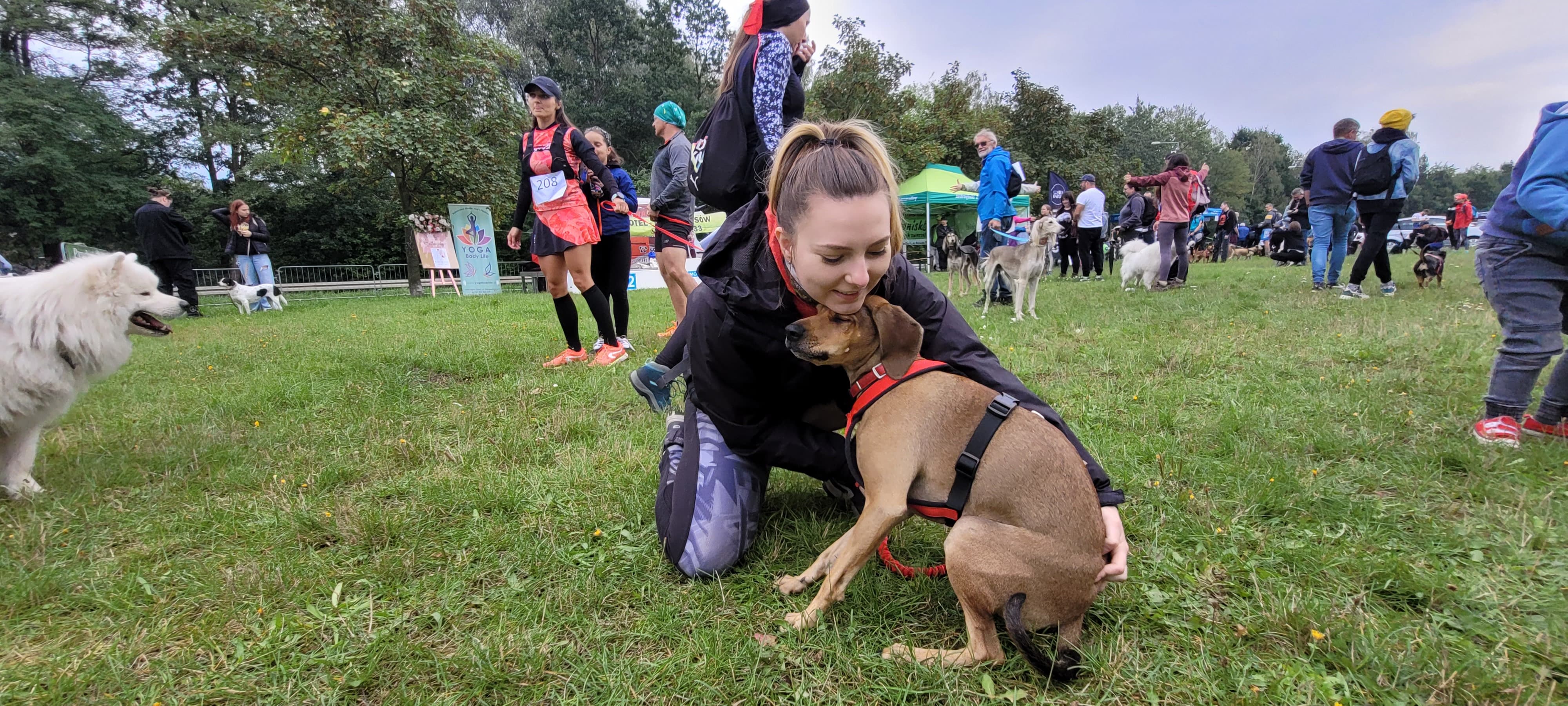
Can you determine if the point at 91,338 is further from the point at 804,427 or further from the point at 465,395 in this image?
the point at 804,427

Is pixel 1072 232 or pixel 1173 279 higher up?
pixel 1072 232

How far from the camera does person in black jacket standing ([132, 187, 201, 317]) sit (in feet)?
36.0

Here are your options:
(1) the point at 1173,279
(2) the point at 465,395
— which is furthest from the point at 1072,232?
(2) the point at 465,395

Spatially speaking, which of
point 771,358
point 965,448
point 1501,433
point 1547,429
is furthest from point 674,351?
point 1547,429

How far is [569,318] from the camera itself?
589cm

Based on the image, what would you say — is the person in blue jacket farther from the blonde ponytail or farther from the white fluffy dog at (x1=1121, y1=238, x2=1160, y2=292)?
the white fluffy dog at (x1=1121, y1=238, x2=1160, y2=292)

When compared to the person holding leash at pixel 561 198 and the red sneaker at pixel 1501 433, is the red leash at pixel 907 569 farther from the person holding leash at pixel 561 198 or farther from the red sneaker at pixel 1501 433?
the person holding leash at pixel 561 198

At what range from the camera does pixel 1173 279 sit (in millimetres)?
11977

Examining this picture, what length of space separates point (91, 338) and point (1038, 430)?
196 inches

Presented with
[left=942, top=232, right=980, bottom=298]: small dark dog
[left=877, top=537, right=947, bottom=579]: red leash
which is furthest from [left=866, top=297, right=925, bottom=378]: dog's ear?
[left=942, top=232, right=980, bottom=298]: small dark dog

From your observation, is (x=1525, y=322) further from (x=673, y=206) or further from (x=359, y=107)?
(x=359, y=107)

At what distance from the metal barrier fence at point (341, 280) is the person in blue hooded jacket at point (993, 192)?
1572cm

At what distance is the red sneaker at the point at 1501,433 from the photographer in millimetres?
3184

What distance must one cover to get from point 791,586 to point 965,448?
0.85m
